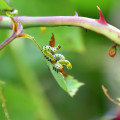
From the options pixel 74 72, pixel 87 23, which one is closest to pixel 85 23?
pixel 87 23

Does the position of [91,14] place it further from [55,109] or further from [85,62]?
[55,109]

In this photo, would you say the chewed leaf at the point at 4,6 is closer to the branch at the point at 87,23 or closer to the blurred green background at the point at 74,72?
the branch at the point at 87,23

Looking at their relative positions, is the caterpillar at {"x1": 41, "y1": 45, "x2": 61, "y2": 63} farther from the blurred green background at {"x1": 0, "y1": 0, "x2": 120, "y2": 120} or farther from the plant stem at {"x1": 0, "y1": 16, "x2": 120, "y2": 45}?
the blurred green background at {"x1": 0, "y1": 0, "x2": 120, "y2": 120}

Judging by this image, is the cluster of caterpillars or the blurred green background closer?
the cluster of caterpillars

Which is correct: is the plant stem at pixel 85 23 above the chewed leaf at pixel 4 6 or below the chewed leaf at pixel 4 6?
below

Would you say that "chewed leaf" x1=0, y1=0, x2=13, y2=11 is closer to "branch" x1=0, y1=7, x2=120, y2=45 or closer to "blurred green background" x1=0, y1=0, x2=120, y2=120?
"branch" x1=0, y1=7, x2=120, y2=45

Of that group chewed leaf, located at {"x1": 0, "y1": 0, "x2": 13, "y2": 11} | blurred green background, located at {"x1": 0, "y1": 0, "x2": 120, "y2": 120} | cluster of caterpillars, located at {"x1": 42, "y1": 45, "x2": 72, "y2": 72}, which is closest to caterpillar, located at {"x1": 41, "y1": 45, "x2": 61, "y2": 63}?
cluster of caterpillars, located at {"x1": 42, "y1": 45, "x2": 72, "y2": 72}

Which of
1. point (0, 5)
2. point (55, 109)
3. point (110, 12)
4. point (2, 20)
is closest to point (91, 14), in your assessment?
point (110, 12)

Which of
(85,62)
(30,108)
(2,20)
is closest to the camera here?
(2,20)

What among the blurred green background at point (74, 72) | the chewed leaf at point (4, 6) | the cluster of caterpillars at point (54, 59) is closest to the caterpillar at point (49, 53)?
the cluster of caterpillars at point (54, 59)

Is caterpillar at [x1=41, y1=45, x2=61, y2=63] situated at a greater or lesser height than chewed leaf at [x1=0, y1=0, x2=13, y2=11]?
lesser

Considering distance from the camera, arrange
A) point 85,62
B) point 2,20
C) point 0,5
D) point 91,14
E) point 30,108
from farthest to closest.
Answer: point 85,62 < point 91,14 < point 30,108 < point 2,20 < point 0,5
